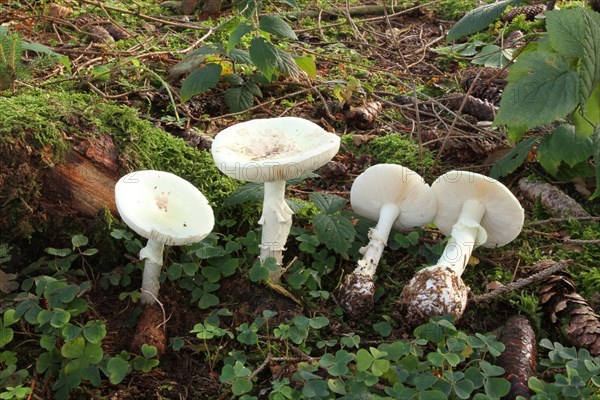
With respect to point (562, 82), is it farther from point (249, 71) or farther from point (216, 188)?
point (249, 71)

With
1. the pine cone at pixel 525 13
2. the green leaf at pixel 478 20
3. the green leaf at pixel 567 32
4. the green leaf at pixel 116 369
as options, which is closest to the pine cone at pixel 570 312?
the green leaf at pixel 567 32

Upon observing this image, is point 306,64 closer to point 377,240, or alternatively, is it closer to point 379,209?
point 379,209

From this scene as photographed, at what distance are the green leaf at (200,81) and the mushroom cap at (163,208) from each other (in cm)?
137

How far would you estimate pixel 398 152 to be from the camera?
3.91 meters

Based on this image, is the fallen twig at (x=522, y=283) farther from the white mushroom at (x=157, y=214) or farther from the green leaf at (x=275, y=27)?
the green leaf at (x=275, y=27)

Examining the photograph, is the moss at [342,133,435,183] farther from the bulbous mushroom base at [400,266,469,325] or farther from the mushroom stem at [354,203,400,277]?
the bulbous mushroom base at [400,266,469,325]

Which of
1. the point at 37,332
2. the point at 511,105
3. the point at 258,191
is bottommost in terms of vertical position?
the point at 37,332

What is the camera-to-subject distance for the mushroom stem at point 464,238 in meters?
2.88

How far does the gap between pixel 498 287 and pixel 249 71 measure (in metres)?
2.48

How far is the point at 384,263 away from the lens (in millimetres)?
3076

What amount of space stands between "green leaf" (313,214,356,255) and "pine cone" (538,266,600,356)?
90 cm

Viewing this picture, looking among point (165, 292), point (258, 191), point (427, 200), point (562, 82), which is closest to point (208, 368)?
point (165, 292)

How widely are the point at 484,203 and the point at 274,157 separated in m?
1.06

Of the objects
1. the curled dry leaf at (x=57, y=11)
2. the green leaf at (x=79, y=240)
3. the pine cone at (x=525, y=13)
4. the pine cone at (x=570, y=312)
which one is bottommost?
the curled dry leaf at (x=57, y=11)
